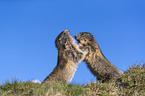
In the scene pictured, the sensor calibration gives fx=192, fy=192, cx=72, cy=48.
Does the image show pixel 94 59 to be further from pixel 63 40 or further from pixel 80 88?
pixel 80 88

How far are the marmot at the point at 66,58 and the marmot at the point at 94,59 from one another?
15.4 inches

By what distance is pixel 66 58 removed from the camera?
9.47m

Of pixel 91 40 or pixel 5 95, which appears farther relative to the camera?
pixel 91 40

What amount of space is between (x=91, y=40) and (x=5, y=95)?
4.97m

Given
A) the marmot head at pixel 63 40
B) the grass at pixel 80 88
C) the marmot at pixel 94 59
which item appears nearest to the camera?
the grass at pixel 80 88

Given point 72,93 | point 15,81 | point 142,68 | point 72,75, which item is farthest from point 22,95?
point 142,68

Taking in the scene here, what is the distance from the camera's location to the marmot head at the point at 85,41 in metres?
9.88

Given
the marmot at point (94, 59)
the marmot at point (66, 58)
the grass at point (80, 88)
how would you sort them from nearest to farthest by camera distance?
the grass at point (80, 88) → the marmot at point (66, 58) → the marmot at point (94, 59)

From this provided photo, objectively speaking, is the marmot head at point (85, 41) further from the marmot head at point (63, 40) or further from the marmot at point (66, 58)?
the marmot head at point (63, 40)

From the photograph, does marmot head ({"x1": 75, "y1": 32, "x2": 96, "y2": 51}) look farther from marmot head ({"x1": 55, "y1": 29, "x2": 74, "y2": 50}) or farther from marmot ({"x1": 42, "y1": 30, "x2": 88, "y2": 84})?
marmot head ({"x1": 55, "y1": 29, "x2": 74, "y2": 50})

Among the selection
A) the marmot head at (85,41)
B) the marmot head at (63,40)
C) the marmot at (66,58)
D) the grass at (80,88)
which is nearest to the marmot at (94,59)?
the marmot head at (85,41)

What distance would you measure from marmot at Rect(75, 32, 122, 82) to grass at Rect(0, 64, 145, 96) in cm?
63

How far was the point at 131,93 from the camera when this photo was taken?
8.48 meters

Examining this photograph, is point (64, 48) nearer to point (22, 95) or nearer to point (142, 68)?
point (22, 95)
